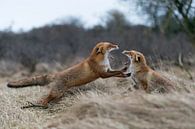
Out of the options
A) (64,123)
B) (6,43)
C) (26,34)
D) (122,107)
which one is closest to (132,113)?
(122,107)

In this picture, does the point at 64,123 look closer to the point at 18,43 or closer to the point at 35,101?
the point at 35,101

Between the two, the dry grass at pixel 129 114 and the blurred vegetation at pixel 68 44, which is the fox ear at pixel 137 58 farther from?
the blurred vegetation at pixel 68 44

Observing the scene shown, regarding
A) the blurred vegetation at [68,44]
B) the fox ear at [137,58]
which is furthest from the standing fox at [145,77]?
the blurred vegetation at [68,44]

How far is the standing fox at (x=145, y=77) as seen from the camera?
870cm

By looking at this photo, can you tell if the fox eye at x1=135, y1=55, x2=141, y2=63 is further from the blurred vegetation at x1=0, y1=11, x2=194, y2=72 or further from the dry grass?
the blurred vegetation at x1=0, y1=11, x2=194, y2=72

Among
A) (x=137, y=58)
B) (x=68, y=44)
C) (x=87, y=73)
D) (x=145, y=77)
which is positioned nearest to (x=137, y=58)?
(x=137, y=58)

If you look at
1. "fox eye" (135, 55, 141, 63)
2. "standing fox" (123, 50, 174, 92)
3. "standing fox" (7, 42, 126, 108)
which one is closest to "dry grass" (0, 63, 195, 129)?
"standing fox" (123, 50, 174, 92)

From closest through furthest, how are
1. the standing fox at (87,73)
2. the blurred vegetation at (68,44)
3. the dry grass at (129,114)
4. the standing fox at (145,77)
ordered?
the dry grass at (129,114) < the standing fox at (145,77) < the standing fox at (87,73) < the blurred vegetation at (68,44)

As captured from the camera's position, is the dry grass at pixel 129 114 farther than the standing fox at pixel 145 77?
No

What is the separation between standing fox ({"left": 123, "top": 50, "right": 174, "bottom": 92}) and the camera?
8698 mm

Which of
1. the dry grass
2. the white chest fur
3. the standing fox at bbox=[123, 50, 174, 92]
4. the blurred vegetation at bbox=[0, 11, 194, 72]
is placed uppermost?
the blurred vegetation at bbox=[0, 11, 194, 72]

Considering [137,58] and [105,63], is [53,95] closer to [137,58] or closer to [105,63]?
[105,63]

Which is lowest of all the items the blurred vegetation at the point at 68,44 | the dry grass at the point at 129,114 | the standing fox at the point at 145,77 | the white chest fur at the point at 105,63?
the dry grass at the point at 129,114

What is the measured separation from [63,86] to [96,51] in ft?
2.85
